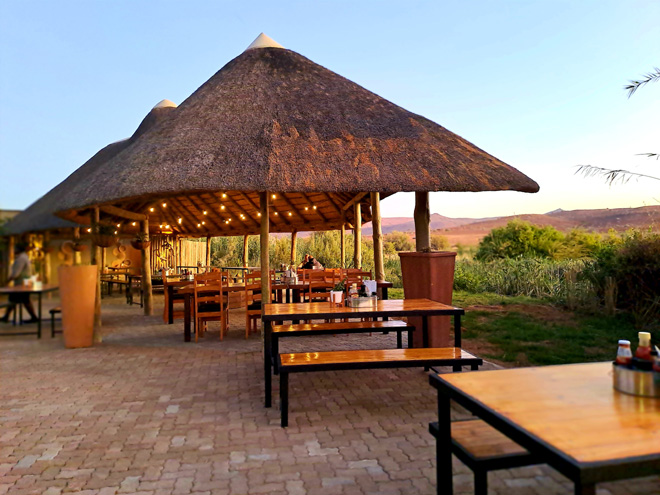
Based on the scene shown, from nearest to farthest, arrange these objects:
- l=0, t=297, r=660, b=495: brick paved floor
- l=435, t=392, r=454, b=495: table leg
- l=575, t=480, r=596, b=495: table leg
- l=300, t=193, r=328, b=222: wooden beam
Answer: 1. l=575, t=480, r=596, b=495: table leg
2. l=435, t=392, r=454, b=495: table leg
3. l=0, t=297, r=660, b=495: brick paved floor
4. l=300, t=193, r=328, b=222: wooden beam

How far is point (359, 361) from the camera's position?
11.4ft

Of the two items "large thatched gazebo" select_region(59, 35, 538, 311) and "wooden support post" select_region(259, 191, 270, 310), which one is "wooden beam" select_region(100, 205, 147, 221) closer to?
"large thatched gazebo" select_region(59, 35, 538, 311)

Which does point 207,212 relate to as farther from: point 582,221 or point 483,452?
point 582,221

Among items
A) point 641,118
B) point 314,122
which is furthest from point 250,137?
point 641,118

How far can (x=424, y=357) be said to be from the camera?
141 inches

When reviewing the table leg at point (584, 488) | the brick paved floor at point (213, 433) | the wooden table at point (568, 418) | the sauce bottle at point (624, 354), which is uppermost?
the sauce bottle at point (624, 354)

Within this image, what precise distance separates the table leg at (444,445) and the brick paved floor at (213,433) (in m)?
0.36

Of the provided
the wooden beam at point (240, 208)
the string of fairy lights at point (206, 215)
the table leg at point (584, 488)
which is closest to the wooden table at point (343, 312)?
the table leg at point (584, 488)

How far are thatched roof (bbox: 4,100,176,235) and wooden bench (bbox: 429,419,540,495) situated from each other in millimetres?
2981

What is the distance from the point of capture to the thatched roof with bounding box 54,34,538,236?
545 cm

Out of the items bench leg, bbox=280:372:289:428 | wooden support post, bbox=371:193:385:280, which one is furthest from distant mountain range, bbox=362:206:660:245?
bench leg, bbox=280:372:289:428

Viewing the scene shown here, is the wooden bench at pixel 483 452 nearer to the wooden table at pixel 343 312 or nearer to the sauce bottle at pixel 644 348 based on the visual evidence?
the sauce bottle at pixel 644 348

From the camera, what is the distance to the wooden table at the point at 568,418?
1198mm

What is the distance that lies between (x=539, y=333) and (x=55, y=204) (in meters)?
7.30
